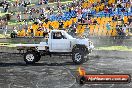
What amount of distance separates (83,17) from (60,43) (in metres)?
13.2

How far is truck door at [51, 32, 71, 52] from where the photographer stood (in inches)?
882

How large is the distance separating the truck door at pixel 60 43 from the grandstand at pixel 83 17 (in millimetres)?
5895

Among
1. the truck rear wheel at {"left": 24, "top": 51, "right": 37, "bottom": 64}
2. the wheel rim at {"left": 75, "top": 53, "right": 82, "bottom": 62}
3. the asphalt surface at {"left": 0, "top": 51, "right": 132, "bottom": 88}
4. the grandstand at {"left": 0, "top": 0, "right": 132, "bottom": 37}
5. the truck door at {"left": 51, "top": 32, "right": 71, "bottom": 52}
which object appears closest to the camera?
the asphalt surface at {"left": 0, "top": 51, "right": 132, "bottom": 88}

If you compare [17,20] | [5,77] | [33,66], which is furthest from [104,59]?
[17,20]

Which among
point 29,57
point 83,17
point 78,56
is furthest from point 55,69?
point 83,17

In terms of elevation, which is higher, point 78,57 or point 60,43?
point 60,43

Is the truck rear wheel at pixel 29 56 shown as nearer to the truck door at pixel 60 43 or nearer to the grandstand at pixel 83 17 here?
the truck door at pixel 60 43

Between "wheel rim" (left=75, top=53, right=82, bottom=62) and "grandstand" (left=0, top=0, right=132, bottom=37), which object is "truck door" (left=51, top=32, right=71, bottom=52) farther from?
"grandstand" (left=0, top=0, right=132, bottom=37)

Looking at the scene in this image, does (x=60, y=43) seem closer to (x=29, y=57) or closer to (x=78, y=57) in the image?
(x=78, y=57)

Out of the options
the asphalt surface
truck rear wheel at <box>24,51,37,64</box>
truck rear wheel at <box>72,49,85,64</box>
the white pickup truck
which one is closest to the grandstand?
the asphalt surface

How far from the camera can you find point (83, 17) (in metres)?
35.2

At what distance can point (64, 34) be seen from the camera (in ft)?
73.8

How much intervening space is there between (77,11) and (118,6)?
173 inches

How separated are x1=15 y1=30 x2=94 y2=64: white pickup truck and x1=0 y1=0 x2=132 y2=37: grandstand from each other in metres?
5.87
